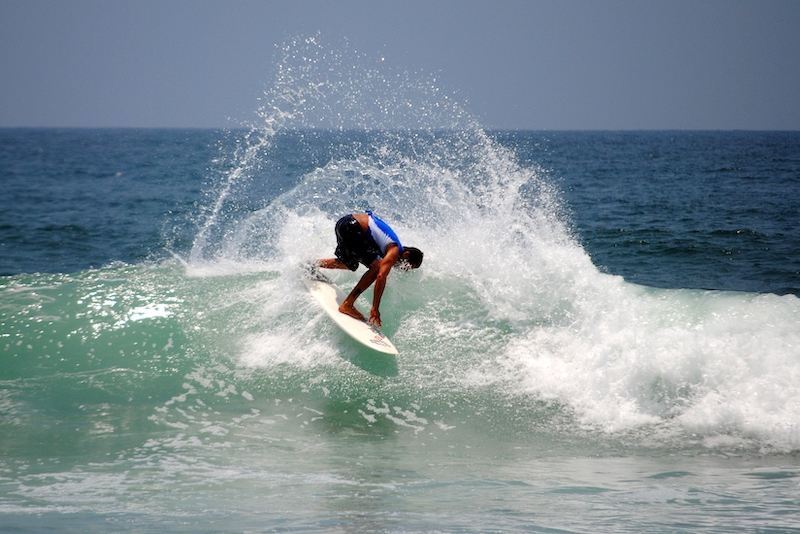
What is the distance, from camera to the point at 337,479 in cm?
477

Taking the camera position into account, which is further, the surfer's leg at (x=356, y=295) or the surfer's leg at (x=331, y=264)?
the surfer's leg at (x=331, y=264)

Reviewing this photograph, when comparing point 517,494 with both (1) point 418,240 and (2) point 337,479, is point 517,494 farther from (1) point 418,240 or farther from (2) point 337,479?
(1) point 418,240

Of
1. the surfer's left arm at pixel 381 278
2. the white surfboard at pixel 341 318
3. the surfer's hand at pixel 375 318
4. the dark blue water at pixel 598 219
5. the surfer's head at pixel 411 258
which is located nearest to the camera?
the white surfboard at pixel 341 318

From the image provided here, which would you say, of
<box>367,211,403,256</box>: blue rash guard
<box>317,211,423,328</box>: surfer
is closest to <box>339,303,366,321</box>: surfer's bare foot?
<box>317,211,423,328</box>: surfer

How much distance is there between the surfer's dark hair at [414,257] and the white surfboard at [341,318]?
833mm

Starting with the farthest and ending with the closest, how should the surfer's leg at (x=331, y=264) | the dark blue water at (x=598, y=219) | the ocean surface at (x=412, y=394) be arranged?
the dark blue water at (x=598, y=219), the surfer's leg at (x=331, y=264), the ocean surface at (x=412, y=394)

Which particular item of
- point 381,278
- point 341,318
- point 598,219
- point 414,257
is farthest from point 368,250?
point 598,219

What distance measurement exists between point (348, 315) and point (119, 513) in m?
3.18

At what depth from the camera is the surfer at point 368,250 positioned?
6.68m

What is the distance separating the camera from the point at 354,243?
674cm

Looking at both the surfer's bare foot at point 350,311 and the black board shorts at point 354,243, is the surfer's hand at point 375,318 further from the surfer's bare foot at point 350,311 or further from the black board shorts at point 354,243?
the black board shorts at point 354,243

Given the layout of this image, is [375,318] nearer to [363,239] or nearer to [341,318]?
[341,318]

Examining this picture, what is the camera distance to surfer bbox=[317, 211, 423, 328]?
21.9ft

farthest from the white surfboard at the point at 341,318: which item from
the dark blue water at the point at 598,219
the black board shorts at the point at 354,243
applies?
the dark blue water at the point at 598,219
